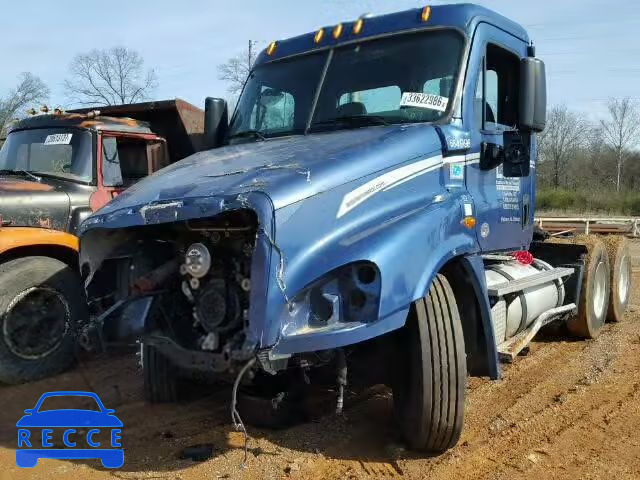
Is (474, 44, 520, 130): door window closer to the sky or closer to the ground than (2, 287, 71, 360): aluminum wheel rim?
closer to the sky

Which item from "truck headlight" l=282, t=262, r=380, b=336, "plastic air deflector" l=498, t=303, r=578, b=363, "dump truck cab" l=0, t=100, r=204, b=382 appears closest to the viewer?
"truck headlight" l=282, t=262, r=380, b=336

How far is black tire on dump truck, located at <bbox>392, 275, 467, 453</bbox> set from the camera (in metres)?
3.78

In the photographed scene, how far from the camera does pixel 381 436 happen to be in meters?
4.31

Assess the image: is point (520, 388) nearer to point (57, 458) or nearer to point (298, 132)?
point (298, 132)

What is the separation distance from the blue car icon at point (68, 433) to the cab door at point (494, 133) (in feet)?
9.33

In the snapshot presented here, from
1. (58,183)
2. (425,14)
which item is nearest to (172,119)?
(58,183)

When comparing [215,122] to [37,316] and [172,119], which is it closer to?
[37,316]

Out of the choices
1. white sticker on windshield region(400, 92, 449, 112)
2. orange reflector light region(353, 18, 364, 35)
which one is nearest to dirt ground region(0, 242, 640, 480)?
white sticker on windshield region(400, 92, 449, 112)

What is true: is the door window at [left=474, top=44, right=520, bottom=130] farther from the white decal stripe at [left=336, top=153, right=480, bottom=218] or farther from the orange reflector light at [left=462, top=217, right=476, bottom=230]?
the orange reflector light at [left=462, top=217, right=476, bottom=230]

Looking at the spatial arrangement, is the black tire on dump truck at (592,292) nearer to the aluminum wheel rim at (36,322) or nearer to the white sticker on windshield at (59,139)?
the aluminum wheel rim at (36,322)

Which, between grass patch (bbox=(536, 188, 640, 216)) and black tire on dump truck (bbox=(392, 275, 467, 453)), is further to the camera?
grass patch (bbox=(536, 188, 640, 216))

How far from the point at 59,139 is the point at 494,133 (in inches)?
179

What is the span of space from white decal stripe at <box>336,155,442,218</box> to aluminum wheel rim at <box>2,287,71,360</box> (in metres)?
3.62

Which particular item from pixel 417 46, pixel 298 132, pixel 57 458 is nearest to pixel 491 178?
pixel 417 46
